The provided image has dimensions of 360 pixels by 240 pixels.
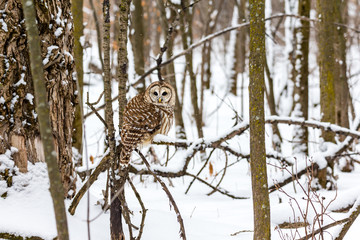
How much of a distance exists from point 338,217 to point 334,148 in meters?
1.53

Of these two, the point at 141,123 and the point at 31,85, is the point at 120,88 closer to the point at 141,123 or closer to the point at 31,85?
the point at 31,85

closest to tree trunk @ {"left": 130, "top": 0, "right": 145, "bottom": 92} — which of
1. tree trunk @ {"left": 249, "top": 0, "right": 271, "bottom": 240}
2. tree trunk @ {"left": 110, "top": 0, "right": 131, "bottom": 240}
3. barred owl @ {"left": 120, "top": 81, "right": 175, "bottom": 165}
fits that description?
barred owl @ {"left": 120, "top": 81, "right": 175, "bottom": 165}

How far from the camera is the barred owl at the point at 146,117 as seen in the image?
9.40 feet

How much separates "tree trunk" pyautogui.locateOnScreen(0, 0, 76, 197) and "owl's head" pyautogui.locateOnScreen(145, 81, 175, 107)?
135cm

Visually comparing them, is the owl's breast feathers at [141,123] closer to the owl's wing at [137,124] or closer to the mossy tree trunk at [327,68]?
the owl's wing at [137,124]

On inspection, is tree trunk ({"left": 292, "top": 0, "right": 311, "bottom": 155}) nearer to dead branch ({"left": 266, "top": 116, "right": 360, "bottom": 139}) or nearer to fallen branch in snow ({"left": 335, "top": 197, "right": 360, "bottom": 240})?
dead branch ({"left": 266, "top": 116, "right": 360, "bottom": 139})

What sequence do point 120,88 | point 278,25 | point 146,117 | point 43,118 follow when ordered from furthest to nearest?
point 278,25, point 146,117, point 120,88, point 43,118

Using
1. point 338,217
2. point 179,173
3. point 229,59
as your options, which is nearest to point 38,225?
point 179,173

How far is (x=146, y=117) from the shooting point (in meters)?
3.43

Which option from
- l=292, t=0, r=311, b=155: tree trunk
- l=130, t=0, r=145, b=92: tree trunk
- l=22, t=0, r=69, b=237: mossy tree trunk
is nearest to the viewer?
l=22, t=0, r=69, b=237: mossy tree trunk

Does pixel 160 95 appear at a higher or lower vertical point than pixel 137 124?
higher

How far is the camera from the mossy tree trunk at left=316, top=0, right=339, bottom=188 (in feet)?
16.5

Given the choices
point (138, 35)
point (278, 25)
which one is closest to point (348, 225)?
point (138, 35)

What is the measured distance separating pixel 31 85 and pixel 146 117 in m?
1.26
